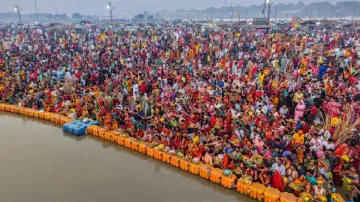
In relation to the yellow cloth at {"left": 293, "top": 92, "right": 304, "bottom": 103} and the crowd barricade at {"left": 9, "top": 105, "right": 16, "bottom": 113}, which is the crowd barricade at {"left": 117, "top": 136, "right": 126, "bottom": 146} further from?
the crowd barricade at {"left": 9, "top": 105, "right": 16, "bottom": 113}

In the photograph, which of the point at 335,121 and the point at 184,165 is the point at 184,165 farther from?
the point at 335,121

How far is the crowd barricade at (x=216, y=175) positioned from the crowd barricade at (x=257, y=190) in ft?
3.20

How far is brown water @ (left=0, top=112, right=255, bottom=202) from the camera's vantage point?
27.8ft

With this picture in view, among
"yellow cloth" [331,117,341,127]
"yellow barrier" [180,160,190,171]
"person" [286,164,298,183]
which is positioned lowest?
"yellow barrier" [180,160,190,171]

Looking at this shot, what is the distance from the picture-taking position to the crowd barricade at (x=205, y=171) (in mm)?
9086

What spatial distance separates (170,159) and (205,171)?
4.73 ft

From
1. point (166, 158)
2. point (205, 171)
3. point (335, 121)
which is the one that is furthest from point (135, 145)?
point (335, 121)

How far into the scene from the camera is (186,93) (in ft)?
44.0

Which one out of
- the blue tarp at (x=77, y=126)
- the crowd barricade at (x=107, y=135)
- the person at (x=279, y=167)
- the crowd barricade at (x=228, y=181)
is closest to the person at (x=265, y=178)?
the person at (x=279, y=167)

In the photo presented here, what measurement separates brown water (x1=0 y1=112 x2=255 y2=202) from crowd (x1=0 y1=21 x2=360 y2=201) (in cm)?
83

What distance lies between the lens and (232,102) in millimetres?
11898

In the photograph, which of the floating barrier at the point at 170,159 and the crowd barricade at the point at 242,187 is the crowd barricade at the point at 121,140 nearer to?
the floating barrier at the point at 170,159

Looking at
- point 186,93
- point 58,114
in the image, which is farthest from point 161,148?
point 58,114

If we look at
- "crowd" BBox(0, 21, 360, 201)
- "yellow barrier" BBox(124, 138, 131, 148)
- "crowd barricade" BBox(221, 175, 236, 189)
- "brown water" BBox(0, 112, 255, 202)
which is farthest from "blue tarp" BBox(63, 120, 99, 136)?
"crowd barricade" BBox(221, 175, 236, 189)
